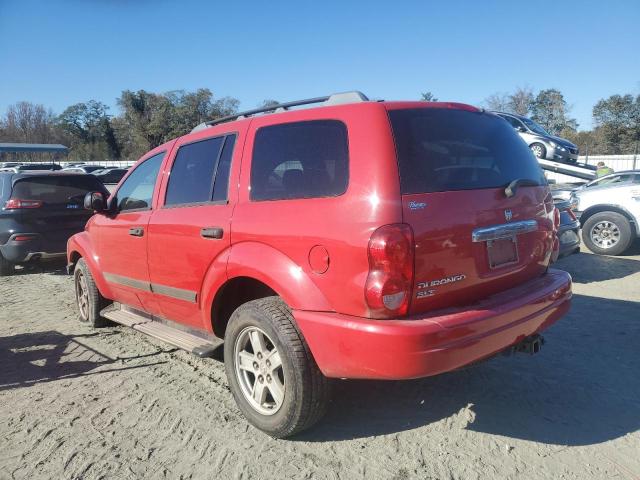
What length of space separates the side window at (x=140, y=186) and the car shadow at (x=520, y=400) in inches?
90.2

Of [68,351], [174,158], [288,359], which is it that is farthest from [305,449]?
[68,351]

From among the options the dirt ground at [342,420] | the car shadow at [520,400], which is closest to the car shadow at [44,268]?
the dirt ground at [342,420]

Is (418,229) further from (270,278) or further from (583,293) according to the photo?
(583,293)

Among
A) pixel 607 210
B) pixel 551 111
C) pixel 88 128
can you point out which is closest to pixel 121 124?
pixel 88 128

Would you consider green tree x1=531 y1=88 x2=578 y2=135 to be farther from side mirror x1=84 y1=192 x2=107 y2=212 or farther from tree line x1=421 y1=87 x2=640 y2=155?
side mirror x1=84 y1=192 x2=107 y2=212

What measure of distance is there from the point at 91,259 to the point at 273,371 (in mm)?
2936

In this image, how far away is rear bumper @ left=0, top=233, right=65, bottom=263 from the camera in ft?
24.9

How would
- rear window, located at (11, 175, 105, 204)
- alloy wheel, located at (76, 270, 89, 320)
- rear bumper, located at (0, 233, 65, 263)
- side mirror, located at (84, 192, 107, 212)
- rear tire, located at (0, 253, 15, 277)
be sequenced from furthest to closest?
rear tire, located at (0, 253, 15, 277), rear window, located at (11, 175, 105, 204), rear bumper, located at (0, 233, 65, 263), alloy wheel, located at (76, 270, 89, 320), side mirror, located at (84, 192, 107, 212)

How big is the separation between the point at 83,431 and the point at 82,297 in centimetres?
269

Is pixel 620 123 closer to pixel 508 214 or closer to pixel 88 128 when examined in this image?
pixel 508 214

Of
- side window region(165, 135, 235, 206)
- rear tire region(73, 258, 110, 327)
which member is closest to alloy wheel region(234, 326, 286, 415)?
side window region(165, 135, 235, 206)

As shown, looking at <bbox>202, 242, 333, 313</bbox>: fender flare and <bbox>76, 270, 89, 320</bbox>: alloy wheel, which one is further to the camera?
<bbox>76, 270, 89, 320</bbox>: alloy wheel

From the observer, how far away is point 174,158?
4.05m

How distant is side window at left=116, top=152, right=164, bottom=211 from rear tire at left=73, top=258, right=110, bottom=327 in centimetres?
107
